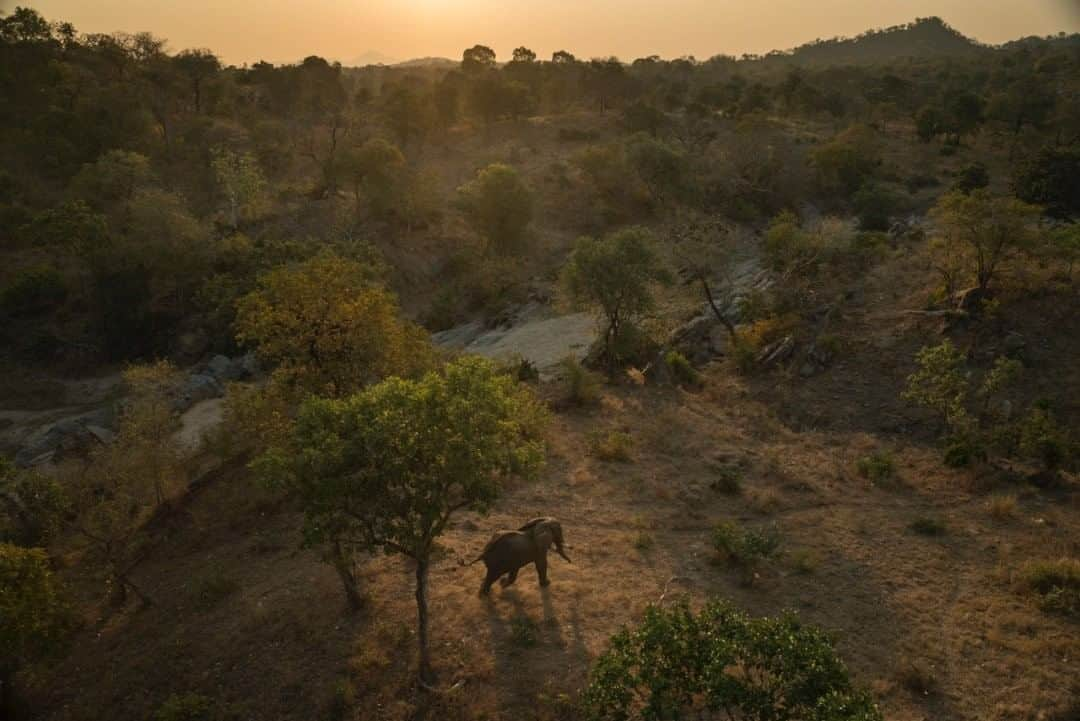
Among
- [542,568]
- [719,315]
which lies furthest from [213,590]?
[719,315]

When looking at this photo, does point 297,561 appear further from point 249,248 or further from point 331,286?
point 249,248

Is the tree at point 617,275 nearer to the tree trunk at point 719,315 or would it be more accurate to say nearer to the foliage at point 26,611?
the tree trunk at point 719,315

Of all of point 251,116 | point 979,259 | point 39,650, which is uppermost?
point 251,116

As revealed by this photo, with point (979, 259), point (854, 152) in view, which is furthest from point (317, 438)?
point (854, 152)

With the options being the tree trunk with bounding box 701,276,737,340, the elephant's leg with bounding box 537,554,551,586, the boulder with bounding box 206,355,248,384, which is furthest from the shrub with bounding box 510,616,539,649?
the boulder with bounding box 206,355,248,384

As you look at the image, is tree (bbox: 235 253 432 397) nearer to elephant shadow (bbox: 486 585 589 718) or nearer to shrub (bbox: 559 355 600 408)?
elephant shadow (bbox: 486 585 589 718)

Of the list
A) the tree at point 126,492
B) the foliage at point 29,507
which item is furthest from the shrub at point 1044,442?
the foliage at point 29,507

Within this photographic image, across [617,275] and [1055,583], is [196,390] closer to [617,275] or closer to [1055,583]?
[617,275]
